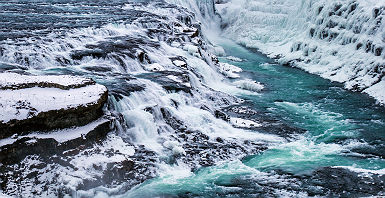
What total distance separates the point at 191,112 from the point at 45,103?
201 inches

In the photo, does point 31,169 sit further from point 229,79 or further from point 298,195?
point 229,79

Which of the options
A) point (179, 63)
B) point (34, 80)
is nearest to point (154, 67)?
point (179, 63)

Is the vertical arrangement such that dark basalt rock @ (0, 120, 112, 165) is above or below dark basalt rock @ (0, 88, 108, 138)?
below

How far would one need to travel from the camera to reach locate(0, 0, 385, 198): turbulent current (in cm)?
921

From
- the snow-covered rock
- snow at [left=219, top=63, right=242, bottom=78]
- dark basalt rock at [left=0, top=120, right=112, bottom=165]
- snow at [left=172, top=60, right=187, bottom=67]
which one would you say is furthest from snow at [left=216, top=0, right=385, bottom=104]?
dark basalt rock at [left=0, top=120, right=112, bottom=165]

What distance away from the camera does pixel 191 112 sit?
13.5 m

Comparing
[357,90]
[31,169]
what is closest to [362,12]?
[357,90]

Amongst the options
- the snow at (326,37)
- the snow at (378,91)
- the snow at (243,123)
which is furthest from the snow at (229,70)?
the snow at (243,123)

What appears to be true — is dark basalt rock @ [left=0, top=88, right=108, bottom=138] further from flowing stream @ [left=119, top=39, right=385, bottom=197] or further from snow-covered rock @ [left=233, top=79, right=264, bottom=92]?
snow-covered rock @ [left=233, top=79, right=264, bottom=92]

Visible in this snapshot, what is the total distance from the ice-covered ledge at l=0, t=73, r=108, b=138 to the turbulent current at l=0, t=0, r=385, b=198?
504mm

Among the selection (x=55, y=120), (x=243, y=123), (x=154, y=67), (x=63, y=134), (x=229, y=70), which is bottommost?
(x=229, y=70)

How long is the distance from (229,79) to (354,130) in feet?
26.7

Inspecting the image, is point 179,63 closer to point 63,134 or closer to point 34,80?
point 34,80

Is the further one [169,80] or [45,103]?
[169,80]
